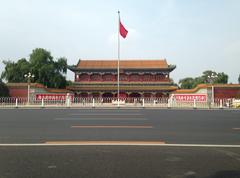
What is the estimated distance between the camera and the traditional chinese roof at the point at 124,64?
3640 cm

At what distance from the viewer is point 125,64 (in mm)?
37500

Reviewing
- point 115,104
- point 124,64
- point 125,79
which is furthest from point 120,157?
point 124,64

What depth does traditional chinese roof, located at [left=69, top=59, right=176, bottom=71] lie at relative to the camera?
1433 inches

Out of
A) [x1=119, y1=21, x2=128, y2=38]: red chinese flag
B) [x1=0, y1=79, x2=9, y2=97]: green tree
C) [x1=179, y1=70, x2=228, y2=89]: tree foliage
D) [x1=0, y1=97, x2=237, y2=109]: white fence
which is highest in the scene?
[x1=119, y1=21, x2=128, y2=38]: red chinese flag

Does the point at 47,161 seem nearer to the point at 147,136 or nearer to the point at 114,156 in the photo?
the point at 114,156

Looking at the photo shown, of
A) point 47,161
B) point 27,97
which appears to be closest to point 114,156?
point 47,161

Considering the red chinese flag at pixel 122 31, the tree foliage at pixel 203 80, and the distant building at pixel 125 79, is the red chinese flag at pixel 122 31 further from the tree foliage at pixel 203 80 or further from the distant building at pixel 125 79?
the tree foliage at pixel 203 80

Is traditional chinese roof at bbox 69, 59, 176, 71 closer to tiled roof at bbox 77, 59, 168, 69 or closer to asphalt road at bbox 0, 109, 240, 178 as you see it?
tiled roof at bbox 77, 59, 168, 69

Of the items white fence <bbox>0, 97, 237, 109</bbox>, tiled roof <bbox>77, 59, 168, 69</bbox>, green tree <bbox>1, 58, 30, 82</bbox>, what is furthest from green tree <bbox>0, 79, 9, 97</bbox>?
tiled roof <bbox>77, 59, 168, 69</bbox>

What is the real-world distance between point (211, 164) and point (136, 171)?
1.29 m

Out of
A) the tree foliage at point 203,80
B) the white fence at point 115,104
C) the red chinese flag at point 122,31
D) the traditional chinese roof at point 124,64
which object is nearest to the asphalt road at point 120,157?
the white fence at point 115,104

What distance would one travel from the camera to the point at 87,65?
37594 millimetres

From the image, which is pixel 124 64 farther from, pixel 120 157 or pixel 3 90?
pixel 120 157

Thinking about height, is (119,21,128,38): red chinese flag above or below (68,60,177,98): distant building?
above
